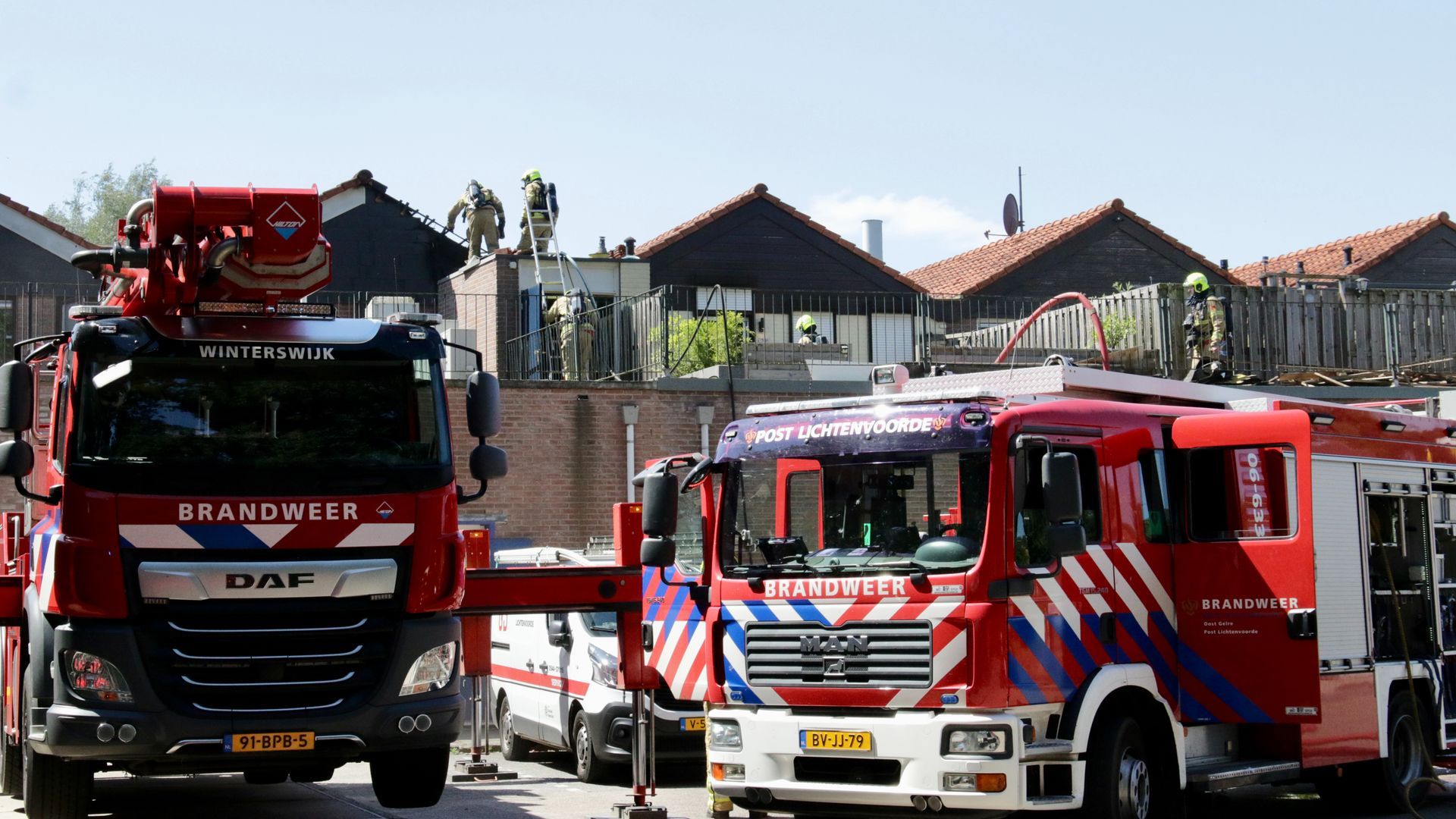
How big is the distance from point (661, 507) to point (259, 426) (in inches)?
99.9

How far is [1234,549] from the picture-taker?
10.6 meters

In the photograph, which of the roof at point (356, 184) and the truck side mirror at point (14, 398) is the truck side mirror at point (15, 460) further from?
the roof at point (356, 184)

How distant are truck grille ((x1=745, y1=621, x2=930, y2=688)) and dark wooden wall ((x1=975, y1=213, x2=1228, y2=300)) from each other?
3310cm

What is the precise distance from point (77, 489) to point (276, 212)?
2.05m

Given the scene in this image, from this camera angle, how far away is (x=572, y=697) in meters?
14.0

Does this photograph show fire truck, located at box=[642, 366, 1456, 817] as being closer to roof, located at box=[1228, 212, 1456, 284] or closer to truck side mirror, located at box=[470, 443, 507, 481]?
truck side mirror, located at box=[470, 443, 507, 481]

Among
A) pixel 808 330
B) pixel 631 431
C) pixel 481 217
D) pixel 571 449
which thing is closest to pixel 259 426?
pixel 571 449

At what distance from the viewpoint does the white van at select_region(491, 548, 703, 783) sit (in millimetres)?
13336

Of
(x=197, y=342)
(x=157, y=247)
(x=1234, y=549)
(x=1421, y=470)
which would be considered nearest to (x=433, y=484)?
(x=197, y=342)

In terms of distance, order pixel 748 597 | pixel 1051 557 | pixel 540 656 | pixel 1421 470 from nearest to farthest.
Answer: pixel 1051 557, pixel 748 597, pixel 1421 470, pixel 540 656

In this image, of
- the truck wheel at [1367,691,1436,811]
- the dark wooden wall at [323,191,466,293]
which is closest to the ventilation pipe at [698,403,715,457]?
the truck wheel at [1367,691,1436,811]

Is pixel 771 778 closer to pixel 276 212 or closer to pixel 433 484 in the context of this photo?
pixel 433 484

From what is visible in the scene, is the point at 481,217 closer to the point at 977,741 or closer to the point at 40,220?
the point at 40,220

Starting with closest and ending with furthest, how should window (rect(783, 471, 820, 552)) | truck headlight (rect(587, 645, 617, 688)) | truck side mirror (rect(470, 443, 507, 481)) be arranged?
truck side mirror (rect(470, 443, 507, 481))
window (rect(783, 471, 820, 552))
truck headlight (rect(587, 645, 617, 688))
